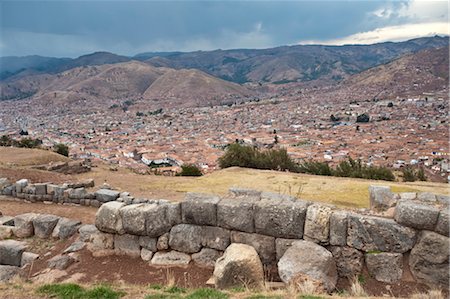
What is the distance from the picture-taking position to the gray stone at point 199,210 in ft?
30.5

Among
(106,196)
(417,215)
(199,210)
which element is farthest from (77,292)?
(106,196)

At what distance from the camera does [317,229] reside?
8336 mm

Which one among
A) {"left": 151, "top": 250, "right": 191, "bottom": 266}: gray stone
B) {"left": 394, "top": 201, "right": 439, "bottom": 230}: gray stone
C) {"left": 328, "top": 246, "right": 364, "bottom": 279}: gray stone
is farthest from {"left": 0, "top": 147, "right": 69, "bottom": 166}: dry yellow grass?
{"left": 394, "top": 201, "right": 439, "bottom": 230}: gray stone

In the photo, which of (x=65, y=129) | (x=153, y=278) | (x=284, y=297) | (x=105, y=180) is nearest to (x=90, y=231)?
(x=153, y=278)

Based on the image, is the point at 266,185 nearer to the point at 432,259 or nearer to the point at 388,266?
the point at 388,266

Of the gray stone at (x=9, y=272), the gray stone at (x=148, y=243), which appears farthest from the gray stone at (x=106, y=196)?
the gray stone at (x=148, y=243)

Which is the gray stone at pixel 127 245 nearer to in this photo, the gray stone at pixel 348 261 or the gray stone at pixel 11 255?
the gray stone at pixel 11 255

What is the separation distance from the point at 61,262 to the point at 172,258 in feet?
9.89

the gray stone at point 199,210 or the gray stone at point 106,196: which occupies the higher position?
the gray stone at point 199,210

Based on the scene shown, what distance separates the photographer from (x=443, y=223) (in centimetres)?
756

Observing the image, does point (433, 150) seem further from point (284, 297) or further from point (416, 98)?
point (416, 98)

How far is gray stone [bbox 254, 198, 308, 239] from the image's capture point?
8.55 meters

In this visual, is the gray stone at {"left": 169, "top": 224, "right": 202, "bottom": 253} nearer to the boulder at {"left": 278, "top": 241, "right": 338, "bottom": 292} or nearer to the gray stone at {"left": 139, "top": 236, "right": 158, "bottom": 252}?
the gray stone at {"left": 139, "top": 236, "right": 158, "bottom": 252}

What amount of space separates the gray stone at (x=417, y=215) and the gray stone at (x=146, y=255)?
6.15 meters
